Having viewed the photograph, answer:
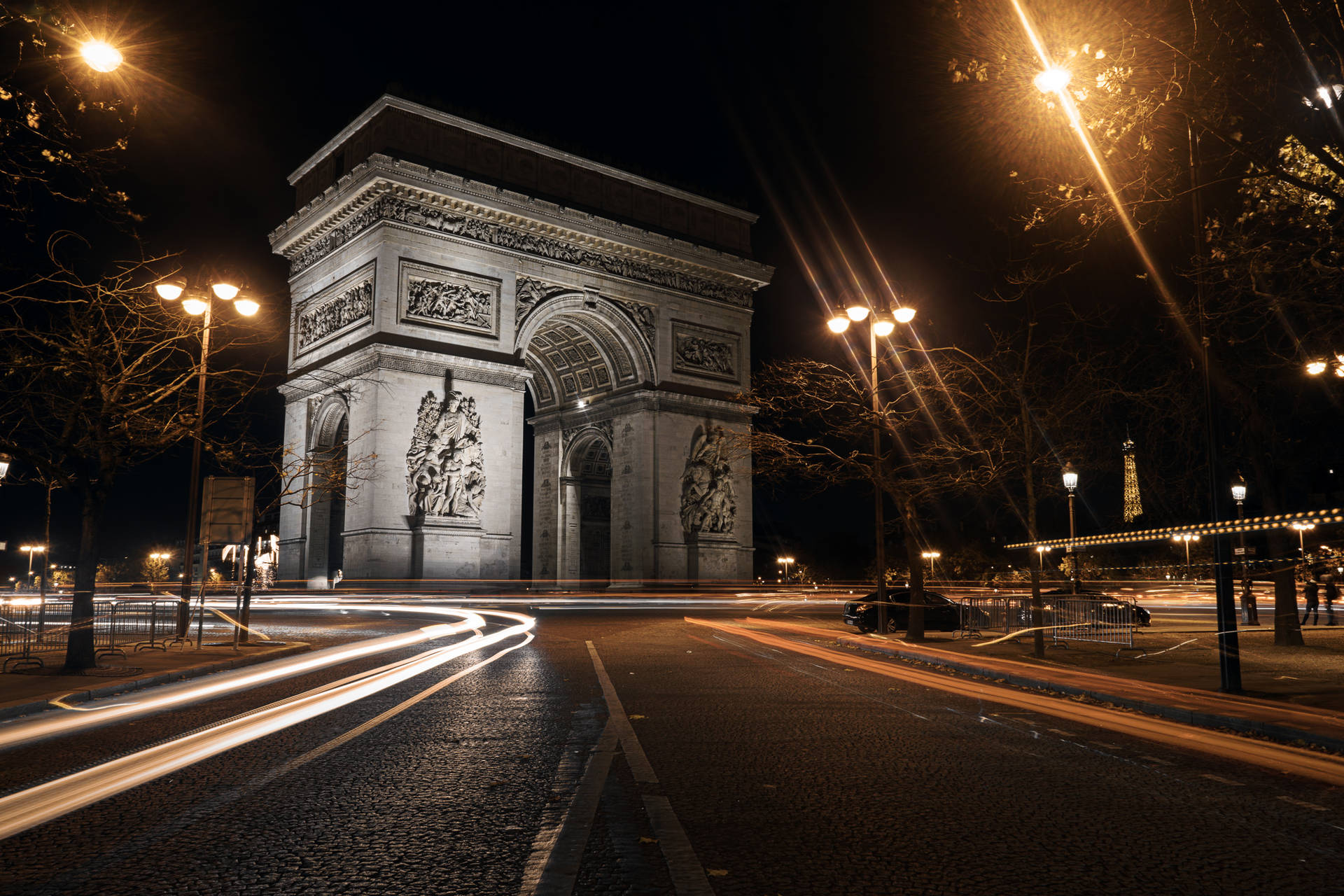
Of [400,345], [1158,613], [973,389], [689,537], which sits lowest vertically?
[1158,613]

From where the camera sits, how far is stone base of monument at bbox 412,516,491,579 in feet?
119

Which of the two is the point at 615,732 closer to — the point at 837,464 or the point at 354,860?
the point at 354,860

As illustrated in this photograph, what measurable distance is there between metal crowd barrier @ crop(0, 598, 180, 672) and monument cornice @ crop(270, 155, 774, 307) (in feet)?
70.2

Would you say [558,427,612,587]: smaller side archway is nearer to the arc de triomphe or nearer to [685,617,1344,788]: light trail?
the arc de triomphe

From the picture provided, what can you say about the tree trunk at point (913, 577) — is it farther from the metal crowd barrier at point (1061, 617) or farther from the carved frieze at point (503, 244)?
the carved frieze at point (503, 244)

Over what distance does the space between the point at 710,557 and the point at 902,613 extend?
2129 centimetres

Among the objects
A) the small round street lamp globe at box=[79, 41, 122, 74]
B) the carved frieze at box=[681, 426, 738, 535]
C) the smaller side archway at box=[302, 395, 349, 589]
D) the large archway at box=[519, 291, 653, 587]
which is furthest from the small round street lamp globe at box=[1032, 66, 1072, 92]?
the carved frieze at box=[681, 426, 738, 535]

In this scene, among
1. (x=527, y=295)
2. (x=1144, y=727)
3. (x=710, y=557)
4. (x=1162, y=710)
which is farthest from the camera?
(x=710, y=557)

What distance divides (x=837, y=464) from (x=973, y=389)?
3.85 m

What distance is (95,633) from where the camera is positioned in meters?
17.8

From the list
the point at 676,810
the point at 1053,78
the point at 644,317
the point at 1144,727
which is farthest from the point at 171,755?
the point at 644,317

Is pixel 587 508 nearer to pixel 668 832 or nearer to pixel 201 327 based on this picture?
pixel 201 327

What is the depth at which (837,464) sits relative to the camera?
21562 mm

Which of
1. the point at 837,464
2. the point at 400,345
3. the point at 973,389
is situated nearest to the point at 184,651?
the point at 837,464
